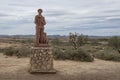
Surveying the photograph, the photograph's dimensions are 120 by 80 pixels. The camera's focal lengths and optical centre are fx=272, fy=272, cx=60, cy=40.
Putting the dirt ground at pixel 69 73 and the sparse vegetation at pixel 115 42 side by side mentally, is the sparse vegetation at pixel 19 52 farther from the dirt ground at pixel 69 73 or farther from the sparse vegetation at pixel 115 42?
the sparse vegetation at pixel 115 42

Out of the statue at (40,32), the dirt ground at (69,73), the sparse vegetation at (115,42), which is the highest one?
the statue at (40,32)

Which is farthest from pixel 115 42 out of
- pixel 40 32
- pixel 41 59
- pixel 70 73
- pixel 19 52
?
pixel 41 59

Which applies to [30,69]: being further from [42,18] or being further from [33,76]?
[42,18]

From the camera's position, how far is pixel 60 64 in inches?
727

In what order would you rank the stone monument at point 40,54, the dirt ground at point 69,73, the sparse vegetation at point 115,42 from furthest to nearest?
the sparse vegetation at point 115,42 < the stone monument at point 40,54 < the dirt ground at point 69,73

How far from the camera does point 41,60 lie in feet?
51.3

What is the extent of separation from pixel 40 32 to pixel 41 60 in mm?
1638

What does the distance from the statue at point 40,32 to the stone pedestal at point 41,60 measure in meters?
0.33

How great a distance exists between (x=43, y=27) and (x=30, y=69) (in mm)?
2558

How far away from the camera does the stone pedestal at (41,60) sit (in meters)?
15.6

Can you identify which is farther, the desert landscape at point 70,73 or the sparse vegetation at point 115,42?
the sparse vegetation at point 115,42

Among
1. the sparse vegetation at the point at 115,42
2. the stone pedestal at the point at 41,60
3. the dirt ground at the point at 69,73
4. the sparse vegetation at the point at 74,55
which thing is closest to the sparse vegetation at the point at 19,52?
the sparse vegetation at the point at 74,55

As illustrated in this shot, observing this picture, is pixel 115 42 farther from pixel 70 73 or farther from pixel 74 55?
pixel 70 73

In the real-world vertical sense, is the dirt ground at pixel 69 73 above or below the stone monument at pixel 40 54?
below
